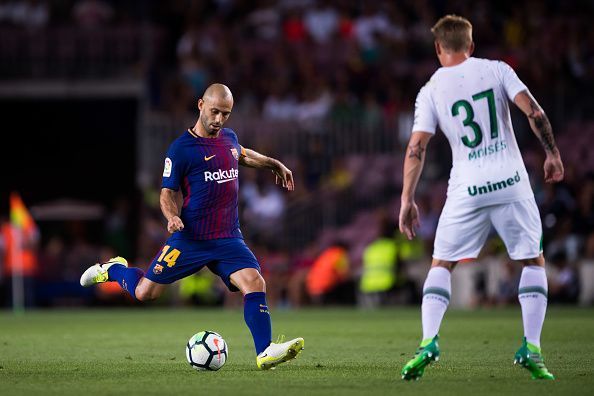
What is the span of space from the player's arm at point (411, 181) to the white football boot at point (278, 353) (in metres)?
1.40

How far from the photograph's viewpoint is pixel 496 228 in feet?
27.5

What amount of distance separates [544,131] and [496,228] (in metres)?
0.73

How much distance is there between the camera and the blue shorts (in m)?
9.59

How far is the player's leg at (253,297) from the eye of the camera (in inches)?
366

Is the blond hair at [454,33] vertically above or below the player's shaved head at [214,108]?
above

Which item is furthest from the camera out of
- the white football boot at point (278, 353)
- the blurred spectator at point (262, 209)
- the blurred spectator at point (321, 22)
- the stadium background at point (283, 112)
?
the blurred spectator at point (321, 22)

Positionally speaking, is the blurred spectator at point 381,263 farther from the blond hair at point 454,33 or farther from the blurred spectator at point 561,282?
the blond hair at point 454,33

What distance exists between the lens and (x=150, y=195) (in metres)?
27.1

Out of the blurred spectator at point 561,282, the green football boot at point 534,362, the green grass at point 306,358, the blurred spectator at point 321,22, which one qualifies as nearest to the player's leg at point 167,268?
the green grass at point 306,358

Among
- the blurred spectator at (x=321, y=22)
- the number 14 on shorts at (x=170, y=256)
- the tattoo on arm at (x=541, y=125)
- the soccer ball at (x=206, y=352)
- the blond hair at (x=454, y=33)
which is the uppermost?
the blurred spectator at (x=321, y=22)

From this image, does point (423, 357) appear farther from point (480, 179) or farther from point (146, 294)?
point (146, 294)

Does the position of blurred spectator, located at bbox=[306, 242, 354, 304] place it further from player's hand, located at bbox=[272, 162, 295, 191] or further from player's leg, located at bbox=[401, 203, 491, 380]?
player's leg, located at bbox=[401, 203, 491, 380]

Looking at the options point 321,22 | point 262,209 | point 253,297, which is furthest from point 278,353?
point 321,22

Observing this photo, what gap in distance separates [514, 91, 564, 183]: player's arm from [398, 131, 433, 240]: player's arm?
26.6 inches
